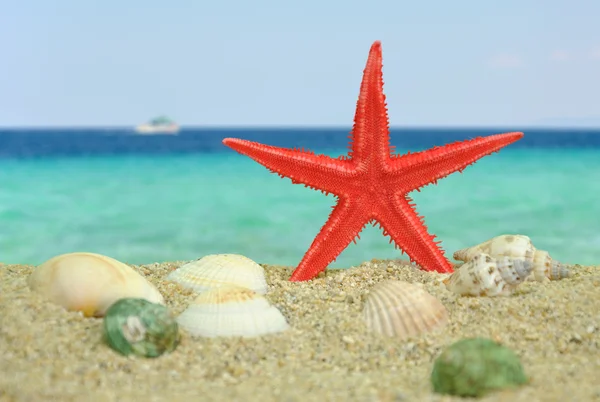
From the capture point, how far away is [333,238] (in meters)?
4.05

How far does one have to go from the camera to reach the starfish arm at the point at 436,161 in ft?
13.3

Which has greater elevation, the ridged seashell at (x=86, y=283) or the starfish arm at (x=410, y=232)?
the starfish arm at (x=410, y=232)

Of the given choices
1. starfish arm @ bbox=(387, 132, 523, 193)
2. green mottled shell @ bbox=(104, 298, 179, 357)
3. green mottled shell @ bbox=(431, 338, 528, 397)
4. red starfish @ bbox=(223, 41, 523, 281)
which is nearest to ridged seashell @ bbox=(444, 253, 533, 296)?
red starfish @ bbox=(223, 41, 523, 281)

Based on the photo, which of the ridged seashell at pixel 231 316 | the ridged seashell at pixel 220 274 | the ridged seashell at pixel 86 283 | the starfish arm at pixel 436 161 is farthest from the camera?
the starfish arm at pixel 436 161

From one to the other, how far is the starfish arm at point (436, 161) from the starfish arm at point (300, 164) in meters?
0.32

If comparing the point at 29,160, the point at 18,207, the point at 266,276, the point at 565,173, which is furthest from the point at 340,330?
the point at 29,160

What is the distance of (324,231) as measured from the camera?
13.3 ft

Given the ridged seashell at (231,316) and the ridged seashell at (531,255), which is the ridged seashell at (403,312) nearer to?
the ridged seashell at (231,316)

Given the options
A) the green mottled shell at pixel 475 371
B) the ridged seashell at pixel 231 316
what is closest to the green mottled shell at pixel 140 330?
the ridged seashell at pixel 231 316

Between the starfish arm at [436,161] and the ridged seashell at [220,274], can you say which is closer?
the ridged seashell at [220,274]

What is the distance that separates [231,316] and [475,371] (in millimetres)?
1154

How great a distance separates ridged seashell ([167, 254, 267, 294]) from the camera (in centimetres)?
359
